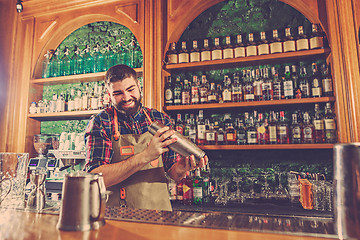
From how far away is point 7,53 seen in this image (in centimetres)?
298

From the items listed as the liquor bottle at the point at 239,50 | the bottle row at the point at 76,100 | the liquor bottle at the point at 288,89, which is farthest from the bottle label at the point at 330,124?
the bottle row at the point at 76,100

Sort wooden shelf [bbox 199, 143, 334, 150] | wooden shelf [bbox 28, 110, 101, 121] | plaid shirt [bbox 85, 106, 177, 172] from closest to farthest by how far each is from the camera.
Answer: plaid shirt [bbox 85, 106, 177, 172] → wooden shelf [bbox 199, 143, 334, 150] → wooden shelf [bbox 28, 110, 101, 121]

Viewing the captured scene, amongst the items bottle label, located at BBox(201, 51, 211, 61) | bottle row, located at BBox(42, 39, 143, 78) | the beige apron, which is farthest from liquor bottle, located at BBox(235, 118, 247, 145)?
bottle row, located at BBox(42, 39, 143, 78)

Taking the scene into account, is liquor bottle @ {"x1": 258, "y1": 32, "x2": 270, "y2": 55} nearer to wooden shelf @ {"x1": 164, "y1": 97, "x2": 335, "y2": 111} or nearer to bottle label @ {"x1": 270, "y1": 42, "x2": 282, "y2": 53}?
bottle label @ {"x1": 270, "y1": 42, "x2": 282, "y2": 53}

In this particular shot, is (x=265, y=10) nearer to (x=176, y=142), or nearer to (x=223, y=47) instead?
(x=223, y=47)

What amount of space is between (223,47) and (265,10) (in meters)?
0.57

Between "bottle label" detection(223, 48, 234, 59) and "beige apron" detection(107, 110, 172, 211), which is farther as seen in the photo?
"bottle label" detection(223, 48, 234, 59)

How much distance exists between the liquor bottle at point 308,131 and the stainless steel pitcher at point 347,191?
5.21ft

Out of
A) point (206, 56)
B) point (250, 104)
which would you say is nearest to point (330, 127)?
point (250, 104)

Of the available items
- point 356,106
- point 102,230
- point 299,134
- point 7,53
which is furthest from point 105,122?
point 7,53

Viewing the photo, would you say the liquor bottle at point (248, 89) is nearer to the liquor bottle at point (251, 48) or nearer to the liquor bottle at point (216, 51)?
the liquor bottle at point (251, 48)

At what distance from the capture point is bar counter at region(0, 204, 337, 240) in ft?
2.27

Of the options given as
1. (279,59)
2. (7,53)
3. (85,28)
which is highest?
(85,28)

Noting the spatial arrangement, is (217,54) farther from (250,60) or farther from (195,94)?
(195,94)
